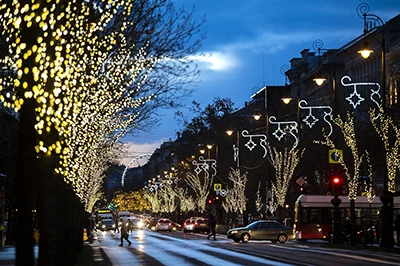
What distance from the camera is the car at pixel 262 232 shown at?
187 ft

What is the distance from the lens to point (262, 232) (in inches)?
2259

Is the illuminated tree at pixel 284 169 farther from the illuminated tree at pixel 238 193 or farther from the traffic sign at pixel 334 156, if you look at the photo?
the traffic sign at pixel 334 156

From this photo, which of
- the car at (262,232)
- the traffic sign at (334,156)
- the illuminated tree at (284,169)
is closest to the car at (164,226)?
the illuminated tree at (284,169)

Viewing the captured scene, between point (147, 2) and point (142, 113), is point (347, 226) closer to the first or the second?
point (142, 113)

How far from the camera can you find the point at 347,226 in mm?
56125

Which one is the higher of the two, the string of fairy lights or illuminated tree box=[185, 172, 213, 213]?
illuminated tree box=[185, 172, 213, 213]

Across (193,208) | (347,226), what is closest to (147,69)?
(347,226)

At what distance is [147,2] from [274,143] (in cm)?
5214

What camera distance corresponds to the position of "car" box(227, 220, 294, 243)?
57125mm

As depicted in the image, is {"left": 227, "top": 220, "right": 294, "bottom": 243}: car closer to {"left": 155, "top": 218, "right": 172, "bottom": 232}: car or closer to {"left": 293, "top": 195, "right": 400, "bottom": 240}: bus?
{"left": 293, "top": 195, "right": 400, "bottom": 240}: bus

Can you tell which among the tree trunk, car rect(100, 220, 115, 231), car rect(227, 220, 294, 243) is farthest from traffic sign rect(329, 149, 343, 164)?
car rect(100, 220, 115, 231)

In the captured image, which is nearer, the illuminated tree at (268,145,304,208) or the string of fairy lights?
the string of fairy lights

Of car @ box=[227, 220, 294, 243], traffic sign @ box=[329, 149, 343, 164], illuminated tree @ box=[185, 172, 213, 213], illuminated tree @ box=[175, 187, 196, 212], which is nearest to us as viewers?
traffic sign @ box=[329, 149, 343, 164]

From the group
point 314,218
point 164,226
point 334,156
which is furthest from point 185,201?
point 334,156
